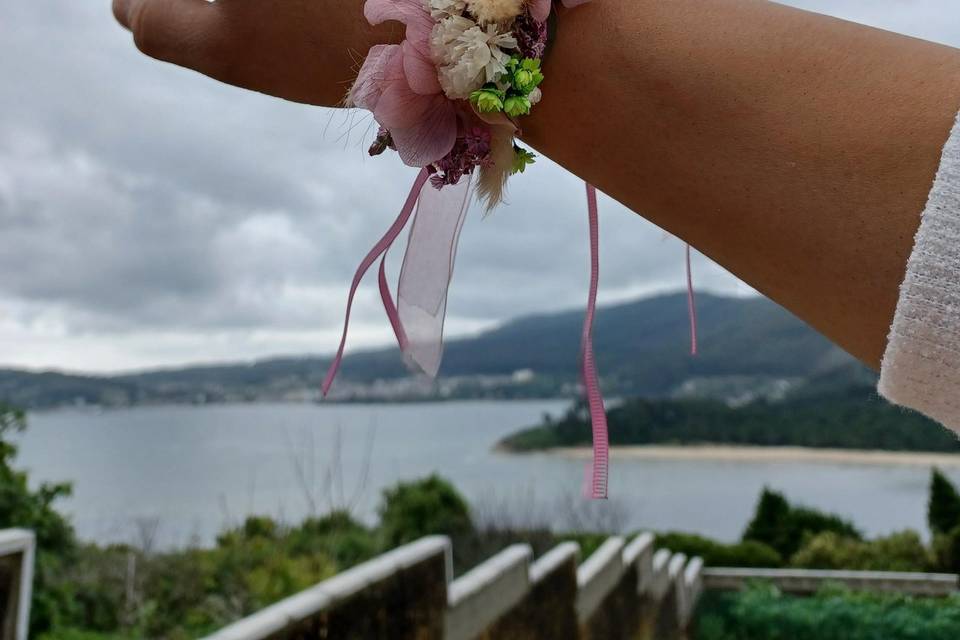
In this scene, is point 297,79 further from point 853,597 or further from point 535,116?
point 853,597

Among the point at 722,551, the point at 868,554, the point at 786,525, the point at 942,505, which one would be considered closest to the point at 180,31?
the point at 722,551

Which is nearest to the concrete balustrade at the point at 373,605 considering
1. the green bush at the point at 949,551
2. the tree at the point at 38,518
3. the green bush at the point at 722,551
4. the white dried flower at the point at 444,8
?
the tree at the point at 38,518

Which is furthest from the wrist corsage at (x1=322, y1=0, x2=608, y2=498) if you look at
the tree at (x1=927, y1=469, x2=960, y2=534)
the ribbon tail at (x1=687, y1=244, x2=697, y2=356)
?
the tree at (x1=927, y1=469, x2=960, y2=534)

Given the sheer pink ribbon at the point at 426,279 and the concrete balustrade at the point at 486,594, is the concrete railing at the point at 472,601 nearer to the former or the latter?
the concrete balustrade at the point at 486,594

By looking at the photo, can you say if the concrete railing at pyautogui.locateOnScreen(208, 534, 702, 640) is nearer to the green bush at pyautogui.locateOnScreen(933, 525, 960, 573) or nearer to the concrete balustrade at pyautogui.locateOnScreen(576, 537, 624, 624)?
the concrete balustrade at pyautogui.locateOnScreen(576, 537, 624, 624)

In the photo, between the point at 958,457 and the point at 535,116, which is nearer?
the point at 535,116

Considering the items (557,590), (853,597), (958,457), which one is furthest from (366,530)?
(958,457)
